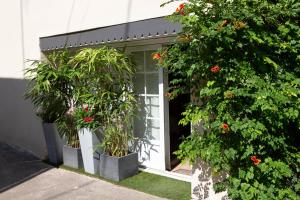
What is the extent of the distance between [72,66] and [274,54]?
4.82m

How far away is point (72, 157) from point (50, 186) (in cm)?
109

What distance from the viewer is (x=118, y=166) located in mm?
7238

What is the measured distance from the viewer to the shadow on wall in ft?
33.3

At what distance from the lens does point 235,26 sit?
14.4 ft

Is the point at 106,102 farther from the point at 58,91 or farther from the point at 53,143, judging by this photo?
the point at 53,143

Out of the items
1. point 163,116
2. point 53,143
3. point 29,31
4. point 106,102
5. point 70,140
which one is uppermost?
point 29,31

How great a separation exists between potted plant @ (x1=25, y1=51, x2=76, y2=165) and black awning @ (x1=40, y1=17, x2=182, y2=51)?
1.26 ft

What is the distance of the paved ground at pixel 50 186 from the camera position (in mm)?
6750

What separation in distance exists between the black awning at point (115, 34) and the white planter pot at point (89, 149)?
188 centimetres

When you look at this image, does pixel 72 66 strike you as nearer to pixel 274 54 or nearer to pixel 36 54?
pixel 36 54

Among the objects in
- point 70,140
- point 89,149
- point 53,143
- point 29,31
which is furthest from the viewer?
point 29,31

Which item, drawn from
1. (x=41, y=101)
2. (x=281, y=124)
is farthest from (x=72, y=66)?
(x=281, y=124)

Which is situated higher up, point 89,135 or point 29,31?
point 29,31

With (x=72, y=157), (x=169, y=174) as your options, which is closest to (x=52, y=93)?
(x=72, y=157)
